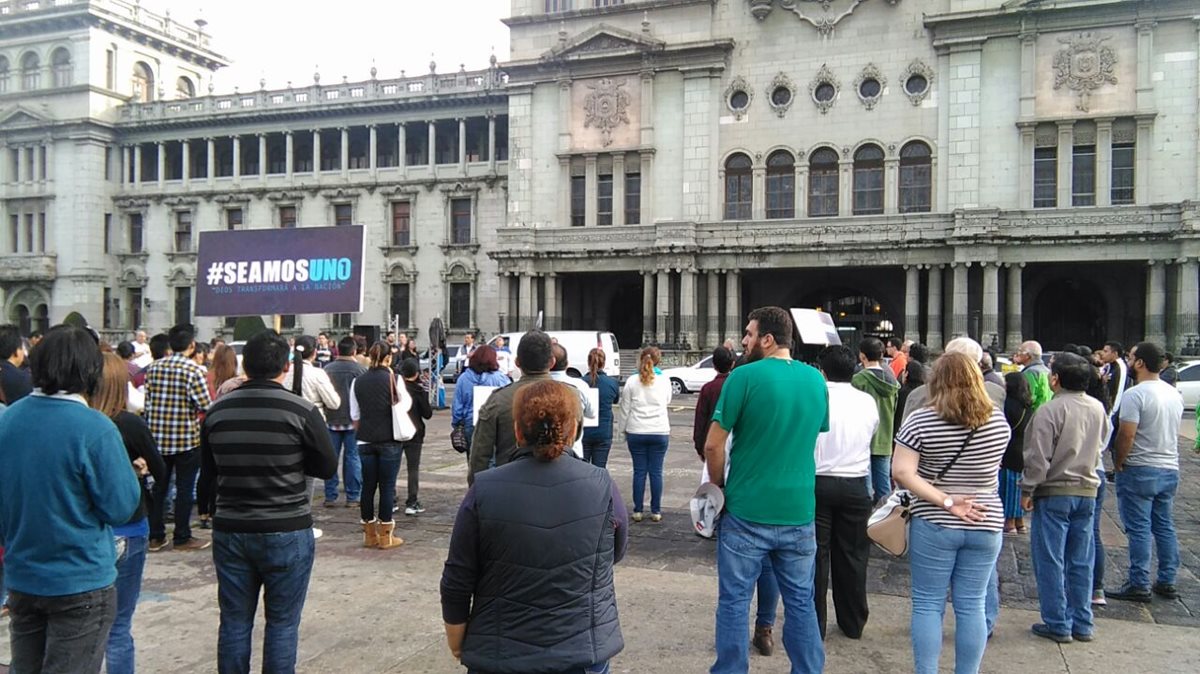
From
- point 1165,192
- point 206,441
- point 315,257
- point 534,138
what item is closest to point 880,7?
point 1165,192

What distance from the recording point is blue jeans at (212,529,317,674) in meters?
4.51

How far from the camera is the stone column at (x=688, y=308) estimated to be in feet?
116

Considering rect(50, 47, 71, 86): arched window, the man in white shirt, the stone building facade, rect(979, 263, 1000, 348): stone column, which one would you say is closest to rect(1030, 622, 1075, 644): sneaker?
the man in white shirt

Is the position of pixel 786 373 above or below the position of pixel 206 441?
above

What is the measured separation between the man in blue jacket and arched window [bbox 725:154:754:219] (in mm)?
33151

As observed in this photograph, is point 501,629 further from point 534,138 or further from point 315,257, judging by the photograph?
point 534,138

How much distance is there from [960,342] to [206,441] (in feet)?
16.4

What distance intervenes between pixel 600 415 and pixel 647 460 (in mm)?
729

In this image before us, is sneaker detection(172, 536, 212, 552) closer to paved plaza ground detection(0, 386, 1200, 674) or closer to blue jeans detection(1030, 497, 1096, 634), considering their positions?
paved plaza ground detection(0, 386, 1200, 674)

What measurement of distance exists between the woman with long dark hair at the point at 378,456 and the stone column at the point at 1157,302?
3033 cm

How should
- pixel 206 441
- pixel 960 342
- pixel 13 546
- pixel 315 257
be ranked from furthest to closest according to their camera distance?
Result: pixel 315 257 < pixel 960 342 < pixel 206 441 < pixel 13 546

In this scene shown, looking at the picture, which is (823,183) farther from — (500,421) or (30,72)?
(30,72)

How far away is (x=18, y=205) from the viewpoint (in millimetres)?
49562

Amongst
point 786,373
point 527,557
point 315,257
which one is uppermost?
point 315,257
